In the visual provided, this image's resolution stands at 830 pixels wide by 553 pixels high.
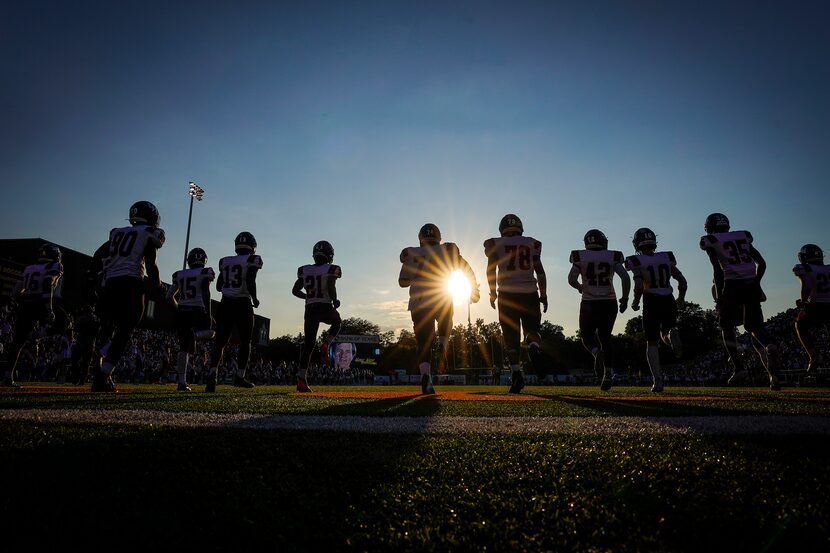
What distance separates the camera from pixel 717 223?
29.7 ft

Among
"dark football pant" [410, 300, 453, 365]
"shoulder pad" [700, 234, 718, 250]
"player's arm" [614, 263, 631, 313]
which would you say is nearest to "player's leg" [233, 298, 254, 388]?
"dark football pant" [410, 300, 453, 365]

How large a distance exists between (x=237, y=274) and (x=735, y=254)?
927cm

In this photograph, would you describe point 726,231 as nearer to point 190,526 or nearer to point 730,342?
point 730,342

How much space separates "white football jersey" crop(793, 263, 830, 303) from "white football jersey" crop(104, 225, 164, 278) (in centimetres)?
1204

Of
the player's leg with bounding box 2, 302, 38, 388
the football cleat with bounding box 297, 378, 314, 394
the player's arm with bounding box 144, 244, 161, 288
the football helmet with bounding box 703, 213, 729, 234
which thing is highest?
the football helmet with bounding box 703, 213, 729, 234

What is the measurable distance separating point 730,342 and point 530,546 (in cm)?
956

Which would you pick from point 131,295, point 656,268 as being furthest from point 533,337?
point 131,295

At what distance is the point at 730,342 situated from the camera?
29.4 ft

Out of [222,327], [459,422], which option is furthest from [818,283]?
[222,327]

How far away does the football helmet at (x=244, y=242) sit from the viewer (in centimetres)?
970

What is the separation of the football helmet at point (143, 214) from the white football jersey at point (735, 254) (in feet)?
32.1

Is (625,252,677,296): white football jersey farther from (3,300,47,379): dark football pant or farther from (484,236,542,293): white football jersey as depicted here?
(3,300,47,379): dark football pant

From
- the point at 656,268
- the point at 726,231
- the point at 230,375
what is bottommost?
the point at 230,375

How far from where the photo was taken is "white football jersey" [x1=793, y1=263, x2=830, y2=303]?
936 centimetres
